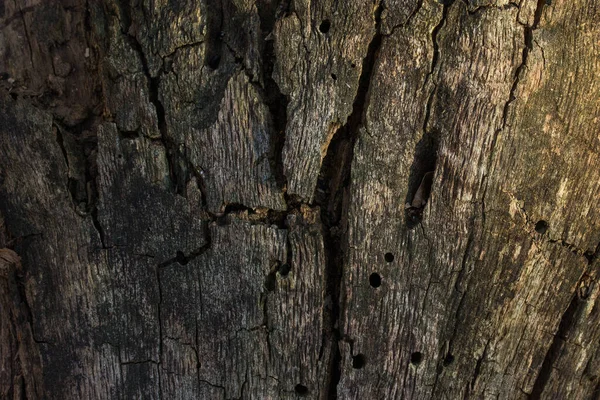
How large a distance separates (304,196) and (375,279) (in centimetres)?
37

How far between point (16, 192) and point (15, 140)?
19cm

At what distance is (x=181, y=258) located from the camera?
189 centimetres

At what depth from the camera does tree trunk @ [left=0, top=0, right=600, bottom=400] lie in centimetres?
167

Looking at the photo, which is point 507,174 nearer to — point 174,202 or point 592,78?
point 592,78

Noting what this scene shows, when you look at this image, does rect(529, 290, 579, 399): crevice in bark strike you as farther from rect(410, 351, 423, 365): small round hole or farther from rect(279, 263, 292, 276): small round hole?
rect(279, 263, 292, 276): small round hole

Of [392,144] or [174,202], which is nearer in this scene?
[392,144]

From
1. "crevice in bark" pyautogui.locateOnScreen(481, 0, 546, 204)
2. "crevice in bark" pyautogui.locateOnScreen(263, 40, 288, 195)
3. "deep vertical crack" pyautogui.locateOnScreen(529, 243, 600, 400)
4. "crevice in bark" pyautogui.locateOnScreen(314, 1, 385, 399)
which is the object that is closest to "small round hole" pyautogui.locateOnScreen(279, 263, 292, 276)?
"crevice in bark" pyautogui.locateOnScreen(314, 1, 385, 399)

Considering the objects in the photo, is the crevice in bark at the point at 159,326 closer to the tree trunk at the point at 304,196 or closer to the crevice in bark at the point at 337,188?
the tree trunk at the point at 304,196

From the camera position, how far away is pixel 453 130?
66.8 inches

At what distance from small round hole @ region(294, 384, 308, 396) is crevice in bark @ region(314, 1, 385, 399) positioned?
9cm

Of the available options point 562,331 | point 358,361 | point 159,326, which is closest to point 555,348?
point 562,331

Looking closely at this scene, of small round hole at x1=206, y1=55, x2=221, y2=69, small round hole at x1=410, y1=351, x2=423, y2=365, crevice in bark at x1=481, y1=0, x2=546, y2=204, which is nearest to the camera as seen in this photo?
crevice in bark at x1=481, y1=0, x2=546, y2=204

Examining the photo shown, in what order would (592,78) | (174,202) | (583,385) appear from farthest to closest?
1. (583,385)
2. (174,202)
3. (592,78)

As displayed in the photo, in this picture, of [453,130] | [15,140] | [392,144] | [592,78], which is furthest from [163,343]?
[592,78]
